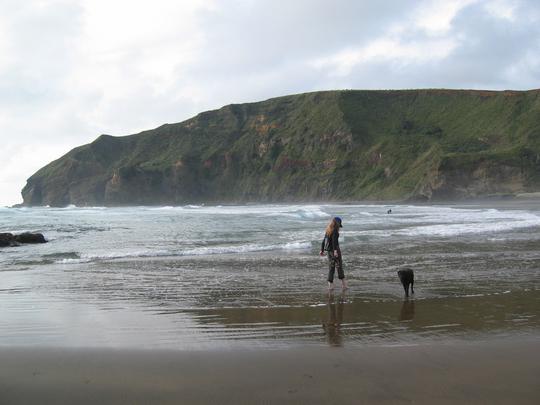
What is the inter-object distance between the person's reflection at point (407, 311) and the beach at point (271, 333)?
2 centimetres

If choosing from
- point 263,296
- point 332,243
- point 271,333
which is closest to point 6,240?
point 263,296

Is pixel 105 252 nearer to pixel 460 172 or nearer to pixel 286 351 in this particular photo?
pixel 286 351

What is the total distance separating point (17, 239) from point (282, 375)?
20.4m

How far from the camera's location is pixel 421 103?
388ft

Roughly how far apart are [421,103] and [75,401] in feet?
404

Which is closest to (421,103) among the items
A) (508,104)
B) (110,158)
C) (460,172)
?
(508,104)

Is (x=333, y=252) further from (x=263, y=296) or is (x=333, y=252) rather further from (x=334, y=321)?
(x=334, y=321)

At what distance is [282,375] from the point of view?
473 cm

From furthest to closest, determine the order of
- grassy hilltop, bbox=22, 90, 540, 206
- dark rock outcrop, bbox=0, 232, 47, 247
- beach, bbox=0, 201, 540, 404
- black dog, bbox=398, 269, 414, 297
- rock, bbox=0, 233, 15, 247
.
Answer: grassy hilltop, bbox=22, 90, 540, 206, dark rock outcrop, bbox=0, 232, 47, 247, rock, bbox=0, 233, 15, 247, black dog, bbox=398, 269, 414, 297, beach, bbox=0, 201, 540, 404

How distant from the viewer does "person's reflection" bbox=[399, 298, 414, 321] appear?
6988 mm

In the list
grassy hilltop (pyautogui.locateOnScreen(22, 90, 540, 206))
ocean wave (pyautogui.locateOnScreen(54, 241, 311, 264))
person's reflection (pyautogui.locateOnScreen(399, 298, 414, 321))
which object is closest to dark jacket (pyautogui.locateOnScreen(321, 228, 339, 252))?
person's reflection (pyautogui.locateOnScreen(399, 298, 414, 321))

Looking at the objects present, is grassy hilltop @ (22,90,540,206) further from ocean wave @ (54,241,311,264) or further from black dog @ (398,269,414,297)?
black dog @ (398,269,414,297)

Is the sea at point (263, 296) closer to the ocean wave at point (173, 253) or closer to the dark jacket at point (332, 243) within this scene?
the ocean wave at point (173, 253)

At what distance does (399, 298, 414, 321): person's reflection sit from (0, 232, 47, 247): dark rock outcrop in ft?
59.1
